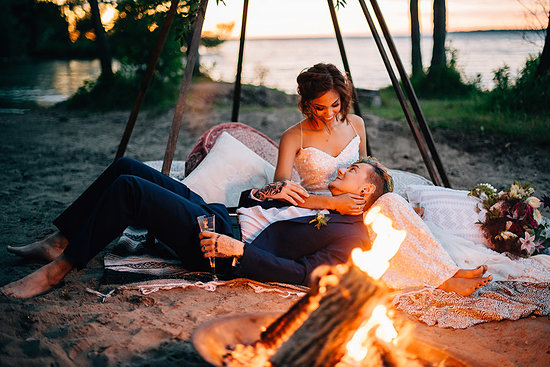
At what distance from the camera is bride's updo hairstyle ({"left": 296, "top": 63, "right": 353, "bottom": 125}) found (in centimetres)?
349

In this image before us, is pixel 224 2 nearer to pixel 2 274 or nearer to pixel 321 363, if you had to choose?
pixel 2 274

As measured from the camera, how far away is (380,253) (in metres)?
1.99

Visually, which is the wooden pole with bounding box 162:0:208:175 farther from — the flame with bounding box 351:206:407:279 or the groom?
the flame with bounding box 351:206:407:279

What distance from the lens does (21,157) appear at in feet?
21.9

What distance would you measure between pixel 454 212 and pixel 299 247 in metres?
1.53

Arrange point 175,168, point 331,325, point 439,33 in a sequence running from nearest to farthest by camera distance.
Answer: point 331,325 → point 175,168 → point 439,33

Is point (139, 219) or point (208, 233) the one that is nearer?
point (208, 233)

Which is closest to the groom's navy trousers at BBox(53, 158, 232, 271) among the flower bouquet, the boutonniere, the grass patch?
the boutonniere

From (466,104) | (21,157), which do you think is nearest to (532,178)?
(466,104)

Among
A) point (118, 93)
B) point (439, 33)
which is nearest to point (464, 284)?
point (439, 33)

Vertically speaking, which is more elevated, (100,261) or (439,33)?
(439,33)

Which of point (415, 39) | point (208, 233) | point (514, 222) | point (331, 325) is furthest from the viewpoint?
point (415, 39)

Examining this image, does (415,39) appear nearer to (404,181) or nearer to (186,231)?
(404,181)

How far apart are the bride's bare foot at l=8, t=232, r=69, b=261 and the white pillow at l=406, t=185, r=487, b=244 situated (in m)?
2.86
